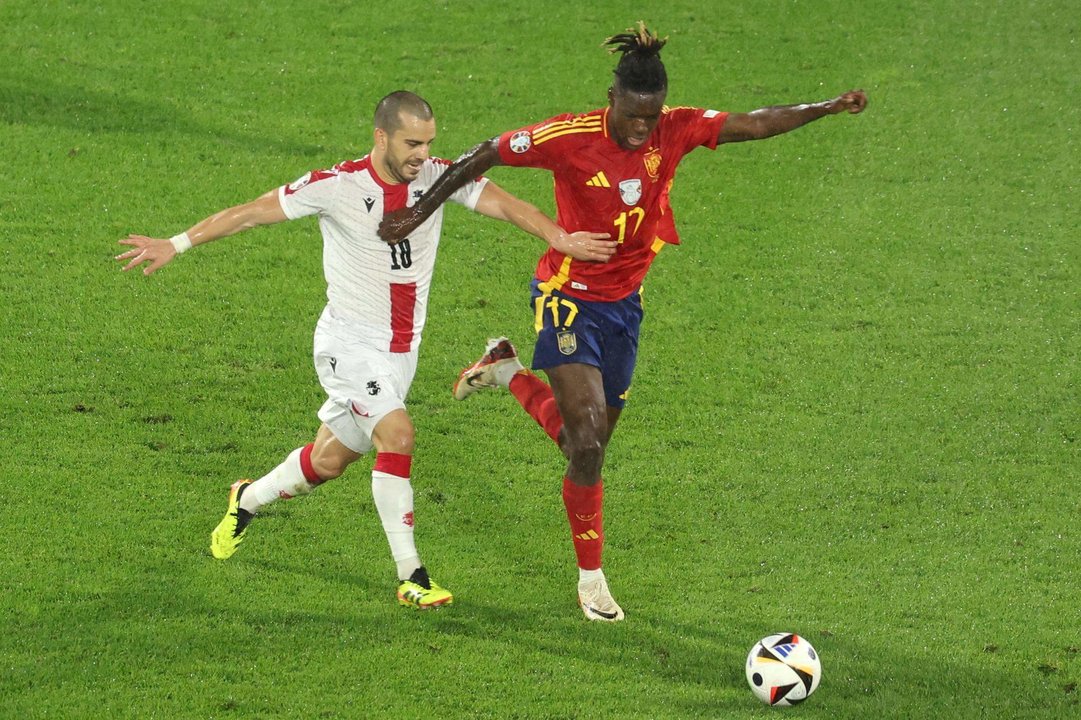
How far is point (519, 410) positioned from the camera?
32.9 ft

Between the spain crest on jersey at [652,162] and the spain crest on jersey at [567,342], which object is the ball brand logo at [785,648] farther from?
the spain crest on jersey at [652,162]

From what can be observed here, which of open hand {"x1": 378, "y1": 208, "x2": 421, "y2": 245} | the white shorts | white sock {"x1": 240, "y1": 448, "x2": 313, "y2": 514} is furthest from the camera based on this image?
white sock {"x1": 240, "y1": 448, "x2": 313, "y2": 514}

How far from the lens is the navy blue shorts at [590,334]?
25.2 feet

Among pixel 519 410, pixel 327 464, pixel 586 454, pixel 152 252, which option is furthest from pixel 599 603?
pixel 152 252

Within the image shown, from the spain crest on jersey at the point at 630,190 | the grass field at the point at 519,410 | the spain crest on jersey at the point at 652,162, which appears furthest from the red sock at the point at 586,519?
the spain crest on jersey at the point at 652,162

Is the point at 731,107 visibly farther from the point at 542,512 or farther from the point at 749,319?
the point at 542,512

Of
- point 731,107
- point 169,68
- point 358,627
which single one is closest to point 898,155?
point 731,107

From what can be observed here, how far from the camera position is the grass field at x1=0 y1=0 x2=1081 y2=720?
286 inches

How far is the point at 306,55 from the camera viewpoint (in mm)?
14695

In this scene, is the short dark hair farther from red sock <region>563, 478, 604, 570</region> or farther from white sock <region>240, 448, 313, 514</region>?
red sock <region>563, 478, 604, 570</region>

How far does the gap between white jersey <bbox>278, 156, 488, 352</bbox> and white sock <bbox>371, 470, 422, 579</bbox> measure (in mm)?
703

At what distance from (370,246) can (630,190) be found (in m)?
1.32

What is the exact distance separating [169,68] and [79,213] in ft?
9.14

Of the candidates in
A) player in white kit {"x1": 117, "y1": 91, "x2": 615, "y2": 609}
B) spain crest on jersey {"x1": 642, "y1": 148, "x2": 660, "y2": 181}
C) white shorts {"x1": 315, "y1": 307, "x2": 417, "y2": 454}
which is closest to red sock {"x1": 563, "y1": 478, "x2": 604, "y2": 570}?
player in white kit {"x1": 117, "y1": 91, "x2": 615, "y2": 609}
